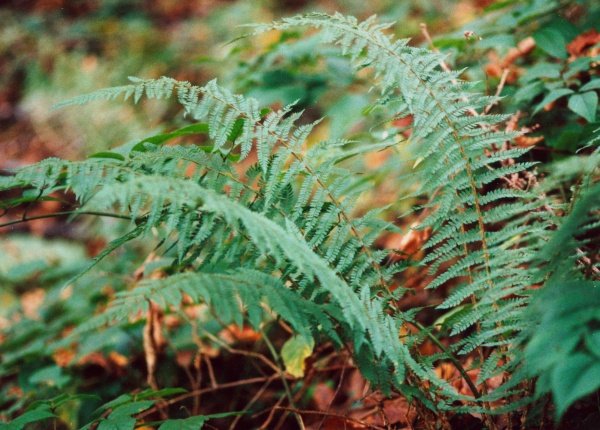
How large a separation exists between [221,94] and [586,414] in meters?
1.04

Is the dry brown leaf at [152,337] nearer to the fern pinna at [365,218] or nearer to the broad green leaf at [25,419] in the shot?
the broad green leaf at [25,419]

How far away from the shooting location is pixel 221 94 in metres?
1.06

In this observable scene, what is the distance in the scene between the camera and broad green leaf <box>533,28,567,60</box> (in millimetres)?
1550

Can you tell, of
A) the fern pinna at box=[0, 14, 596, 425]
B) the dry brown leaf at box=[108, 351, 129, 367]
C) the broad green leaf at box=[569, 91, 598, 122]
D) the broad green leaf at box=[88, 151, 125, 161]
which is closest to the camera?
the fern pinna at box=[0, 14, 596, 425]

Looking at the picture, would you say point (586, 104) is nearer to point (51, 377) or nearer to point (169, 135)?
point (169, 135)

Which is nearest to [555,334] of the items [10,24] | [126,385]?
[126,385]

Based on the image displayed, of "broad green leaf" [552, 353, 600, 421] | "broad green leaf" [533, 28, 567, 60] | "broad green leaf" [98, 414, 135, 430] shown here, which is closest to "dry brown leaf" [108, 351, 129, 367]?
"broad green leaf" [98, 414, 135, 430]

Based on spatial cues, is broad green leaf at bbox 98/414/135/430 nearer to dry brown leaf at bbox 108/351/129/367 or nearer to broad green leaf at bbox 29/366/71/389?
broad green leaf at bbox 29/366/71/389

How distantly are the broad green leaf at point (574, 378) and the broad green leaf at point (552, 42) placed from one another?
130 cm

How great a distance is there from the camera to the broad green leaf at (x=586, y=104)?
1.31m

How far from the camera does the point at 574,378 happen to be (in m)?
0.57

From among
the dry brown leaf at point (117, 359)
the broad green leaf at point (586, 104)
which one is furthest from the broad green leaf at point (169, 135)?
the dry brown leaf at point (117, 359)

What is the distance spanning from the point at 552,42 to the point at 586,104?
0.37m

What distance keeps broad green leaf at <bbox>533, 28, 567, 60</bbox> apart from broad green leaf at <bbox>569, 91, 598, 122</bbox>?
0.25 meters
